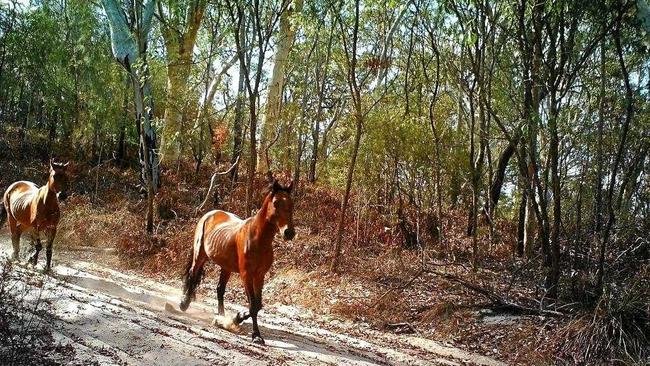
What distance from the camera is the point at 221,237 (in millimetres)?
8180

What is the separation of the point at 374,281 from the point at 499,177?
688 centimetres

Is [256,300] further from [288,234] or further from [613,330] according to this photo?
[613,330]

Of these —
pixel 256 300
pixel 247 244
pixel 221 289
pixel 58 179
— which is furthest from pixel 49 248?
pixel 256 300

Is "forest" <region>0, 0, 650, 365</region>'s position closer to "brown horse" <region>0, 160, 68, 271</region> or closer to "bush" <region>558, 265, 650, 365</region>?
"bush" <region>558, 265, 650, 365</region>

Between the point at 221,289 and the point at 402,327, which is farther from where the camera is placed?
→ the point at 402,327

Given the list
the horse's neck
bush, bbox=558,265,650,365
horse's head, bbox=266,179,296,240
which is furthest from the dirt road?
the horse's neck

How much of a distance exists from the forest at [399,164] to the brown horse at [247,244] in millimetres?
1602

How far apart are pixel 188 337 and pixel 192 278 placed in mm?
2318

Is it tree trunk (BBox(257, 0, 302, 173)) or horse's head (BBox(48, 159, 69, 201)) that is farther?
tree trunk (BBox(257, 0, 302, 173))

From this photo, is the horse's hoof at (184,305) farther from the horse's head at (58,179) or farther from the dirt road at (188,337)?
the horse's head at (58,179)

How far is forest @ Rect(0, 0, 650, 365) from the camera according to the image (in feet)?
29.5

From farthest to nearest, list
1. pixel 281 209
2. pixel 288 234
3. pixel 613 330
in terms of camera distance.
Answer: pixel 613 330 → pixel 281 209 → pixel 288 234

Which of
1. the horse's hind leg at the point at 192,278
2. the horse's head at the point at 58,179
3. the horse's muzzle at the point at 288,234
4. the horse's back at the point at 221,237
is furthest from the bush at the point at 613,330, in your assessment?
the horse's head at the point at 58,179

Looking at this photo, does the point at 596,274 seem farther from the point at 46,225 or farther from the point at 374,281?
the point at 46,225
